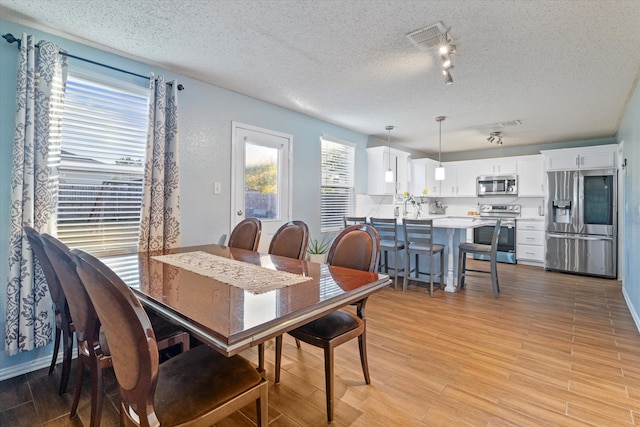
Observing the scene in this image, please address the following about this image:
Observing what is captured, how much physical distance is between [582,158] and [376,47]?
482 cm

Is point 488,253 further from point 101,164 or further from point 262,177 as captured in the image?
point 101,164

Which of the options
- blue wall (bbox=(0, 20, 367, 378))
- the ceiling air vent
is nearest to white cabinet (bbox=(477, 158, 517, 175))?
blue wall (bbox=(0, 20, 367, 378))

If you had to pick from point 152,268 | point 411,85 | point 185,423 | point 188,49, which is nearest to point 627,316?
point 411,85

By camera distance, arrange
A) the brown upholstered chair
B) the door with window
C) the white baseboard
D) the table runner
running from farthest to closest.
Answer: the door with window
the white baseboard
the brown upholstered chair
the table runner

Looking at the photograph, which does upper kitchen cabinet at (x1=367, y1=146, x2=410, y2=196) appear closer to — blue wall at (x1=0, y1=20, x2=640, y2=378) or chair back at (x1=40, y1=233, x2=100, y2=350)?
blue wall at (x1=0, y1=20, x2=640, y2=378)

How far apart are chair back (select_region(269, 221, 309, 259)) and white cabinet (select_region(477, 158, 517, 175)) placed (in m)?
5.36

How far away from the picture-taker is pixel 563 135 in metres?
5.32

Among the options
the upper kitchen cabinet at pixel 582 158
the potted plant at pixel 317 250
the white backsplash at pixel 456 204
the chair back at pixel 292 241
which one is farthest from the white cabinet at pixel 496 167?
the chair back at pixel 292 241

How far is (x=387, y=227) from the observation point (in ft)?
13.5

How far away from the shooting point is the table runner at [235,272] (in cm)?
154

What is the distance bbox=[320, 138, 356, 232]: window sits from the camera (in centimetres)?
458

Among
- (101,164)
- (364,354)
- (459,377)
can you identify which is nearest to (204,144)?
(101,164)

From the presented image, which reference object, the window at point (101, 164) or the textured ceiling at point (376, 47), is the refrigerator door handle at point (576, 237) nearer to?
the textured ceiling at point (376, 47)

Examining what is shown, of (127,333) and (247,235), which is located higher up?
(247,235)
